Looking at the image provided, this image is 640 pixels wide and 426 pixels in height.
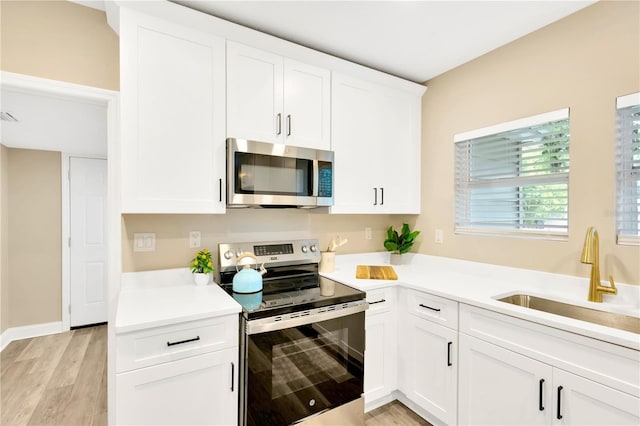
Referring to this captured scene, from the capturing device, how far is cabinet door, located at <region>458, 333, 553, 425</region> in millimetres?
1442

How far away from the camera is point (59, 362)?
3053 mm

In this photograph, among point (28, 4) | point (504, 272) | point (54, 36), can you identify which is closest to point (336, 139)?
point (504, 272)

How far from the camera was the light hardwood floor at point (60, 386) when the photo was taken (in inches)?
84.8

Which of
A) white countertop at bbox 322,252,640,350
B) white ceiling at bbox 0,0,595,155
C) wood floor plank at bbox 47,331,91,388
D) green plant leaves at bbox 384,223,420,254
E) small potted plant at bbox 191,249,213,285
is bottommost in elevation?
wood floor plank at bbox 47,331,91,388

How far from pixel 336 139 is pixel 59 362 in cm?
339

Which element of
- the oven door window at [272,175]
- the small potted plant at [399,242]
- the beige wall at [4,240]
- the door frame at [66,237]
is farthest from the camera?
the door frame at [66,237]

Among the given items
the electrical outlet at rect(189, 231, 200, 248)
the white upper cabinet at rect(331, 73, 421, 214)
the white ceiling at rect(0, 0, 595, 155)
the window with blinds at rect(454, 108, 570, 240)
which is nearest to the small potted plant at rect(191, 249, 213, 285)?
the electrical outlet at rect(189, 231, 200, 248)

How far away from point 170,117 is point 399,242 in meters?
2.00

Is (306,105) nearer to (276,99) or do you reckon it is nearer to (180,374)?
(276,99)

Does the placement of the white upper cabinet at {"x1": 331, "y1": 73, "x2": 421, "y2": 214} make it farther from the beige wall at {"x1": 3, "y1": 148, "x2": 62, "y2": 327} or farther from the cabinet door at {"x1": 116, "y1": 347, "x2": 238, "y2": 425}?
the beige wall at {"x1": 3, "y1": 148, "x2": 62, "y2": 327}

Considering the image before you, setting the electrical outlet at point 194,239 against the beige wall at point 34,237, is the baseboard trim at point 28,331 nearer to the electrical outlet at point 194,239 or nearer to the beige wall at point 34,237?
the beige wall at point 34,237

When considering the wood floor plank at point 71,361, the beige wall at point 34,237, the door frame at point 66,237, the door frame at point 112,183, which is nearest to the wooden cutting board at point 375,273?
the door frame at point 112,183

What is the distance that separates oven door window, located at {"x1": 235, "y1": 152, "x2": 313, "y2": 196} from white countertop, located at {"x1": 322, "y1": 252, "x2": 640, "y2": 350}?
71 centimetres

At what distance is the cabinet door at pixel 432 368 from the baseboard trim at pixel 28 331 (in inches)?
165
